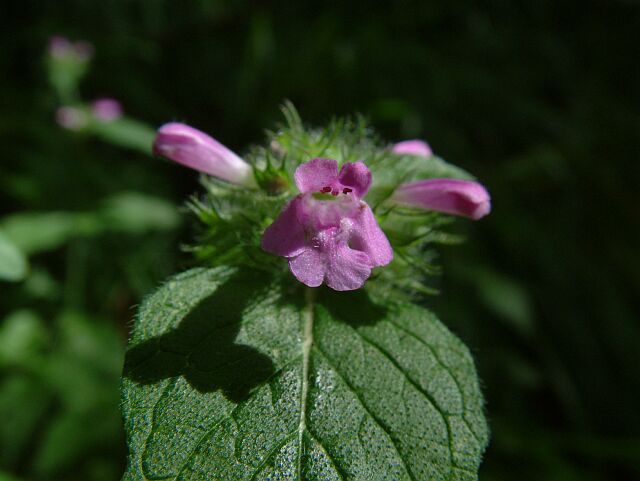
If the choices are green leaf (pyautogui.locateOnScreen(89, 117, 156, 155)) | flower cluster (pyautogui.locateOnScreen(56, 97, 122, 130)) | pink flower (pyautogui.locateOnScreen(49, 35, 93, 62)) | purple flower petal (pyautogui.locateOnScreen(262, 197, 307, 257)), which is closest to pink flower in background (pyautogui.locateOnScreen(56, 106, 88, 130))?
flower cluster (pyautogui.locateOnScreen(56, 97, 122, 130))

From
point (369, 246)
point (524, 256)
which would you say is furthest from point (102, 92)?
point (369, 246)

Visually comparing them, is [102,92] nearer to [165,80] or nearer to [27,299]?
[165,80]

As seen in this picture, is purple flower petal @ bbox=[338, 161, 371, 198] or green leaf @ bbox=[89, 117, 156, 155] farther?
green leaf @ bbox=[89, 117, 156, 155]

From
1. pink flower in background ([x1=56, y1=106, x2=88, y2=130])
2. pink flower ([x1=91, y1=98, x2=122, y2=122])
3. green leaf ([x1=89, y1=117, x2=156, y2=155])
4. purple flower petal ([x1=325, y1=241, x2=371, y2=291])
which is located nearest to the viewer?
purple flower petal ([x1=325, y1=241, x2=371, y2=291])

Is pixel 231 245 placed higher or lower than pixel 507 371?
higher

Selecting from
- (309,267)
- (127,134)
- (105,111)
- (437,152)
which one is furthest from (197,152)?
(105,111)

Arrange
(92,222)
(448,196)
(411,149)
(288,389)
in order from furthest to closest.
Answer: (92,222) → (411,149) → (448,196) → (288,389)

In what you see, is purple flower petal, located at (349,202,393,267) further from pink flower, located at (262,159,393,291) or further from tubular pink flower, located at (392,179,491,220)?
tubular pink flower, located at (392,179,491,220)

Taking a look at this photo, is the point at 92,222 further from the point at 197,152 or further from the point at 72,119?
the point at 197,152
